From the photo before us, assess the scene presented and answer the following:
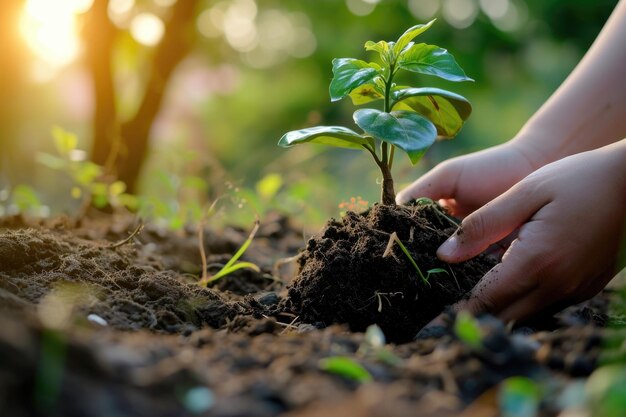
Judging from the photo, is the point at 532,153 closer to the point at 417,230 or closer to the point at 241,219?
the point at 417,230

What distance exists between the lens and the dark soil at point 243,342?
81 centimetres

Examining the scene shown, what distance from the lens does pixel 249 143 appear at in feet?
37.8

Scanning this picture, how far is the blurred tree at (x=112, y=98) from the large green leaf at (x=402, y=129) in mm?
2536

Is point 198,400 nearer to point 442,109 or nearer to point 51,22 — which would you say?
point 442,109

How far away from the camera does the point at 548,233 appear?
162 centimetres

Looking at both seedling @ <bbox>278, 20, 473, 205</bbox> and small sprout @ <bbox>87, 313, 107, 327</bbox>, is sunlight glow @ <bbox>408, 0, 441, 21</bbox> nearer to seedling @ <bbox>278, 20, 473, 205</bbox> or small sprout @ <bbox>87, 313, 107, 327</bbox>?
seedling @ <bbox>278, 20, 473, 205</bbox>

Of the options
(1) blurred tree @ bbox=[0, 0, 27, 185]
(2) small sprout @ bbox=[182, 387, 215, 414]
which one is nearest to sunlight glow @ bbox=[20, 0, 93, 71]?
(1) blurred tree @ bbox=[0, 0, 27, 185]

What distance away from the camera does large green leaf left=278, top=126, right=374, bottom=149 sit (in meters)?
1.59

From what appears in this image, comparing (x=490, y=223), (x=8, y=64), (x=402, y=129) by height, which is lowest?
(x=490, y=223)

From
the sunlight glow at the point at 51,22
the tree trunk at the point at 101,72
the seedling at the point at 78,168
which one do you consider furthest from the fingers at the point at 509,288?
the sunlight glow at the point at 51,22

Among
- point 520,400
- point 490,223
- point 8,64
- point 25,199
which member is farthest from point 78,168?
point 520,400

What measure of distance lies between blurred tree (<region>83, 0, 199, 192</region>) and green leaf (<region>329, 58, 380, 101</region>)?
2.41 m

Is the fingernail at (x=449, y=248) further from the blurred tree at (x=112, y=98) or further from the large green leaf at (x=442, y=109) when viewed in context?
the blurred tree at (x=112, y=98)

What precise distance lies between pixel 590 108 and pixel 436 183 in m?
0.66
